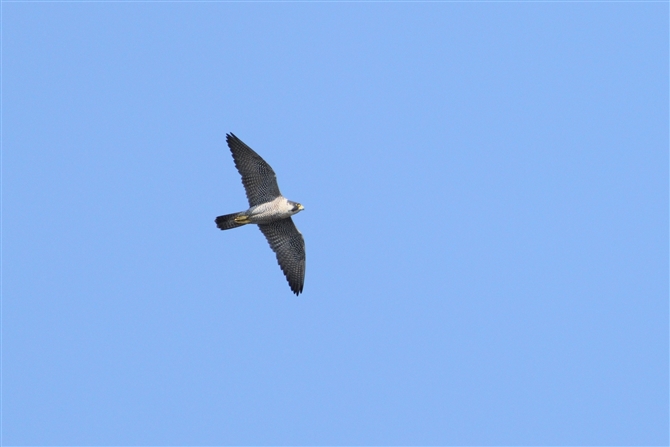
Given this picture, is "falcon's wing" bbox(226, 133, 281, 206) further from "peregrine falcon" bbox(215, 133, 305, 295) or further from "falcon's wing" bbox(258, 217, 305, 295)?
"falcon's wing" bbox(258, 217, 305, 295)

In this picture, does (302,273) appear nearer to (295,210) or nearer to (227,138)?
(295,210)

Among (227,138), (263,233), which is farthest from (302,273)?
(227,138)

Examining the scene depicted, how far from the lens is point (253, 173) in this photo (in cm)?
2402

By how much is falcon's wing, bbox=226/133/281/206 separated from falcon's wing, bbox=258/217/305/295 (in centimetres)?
93

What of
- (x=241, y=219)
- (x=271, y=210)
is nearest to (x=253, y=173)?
(x=271, y=210)

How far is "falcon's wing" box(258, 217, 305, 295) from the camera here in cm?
2497

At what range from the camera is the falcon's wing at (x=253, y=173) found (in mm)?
23891

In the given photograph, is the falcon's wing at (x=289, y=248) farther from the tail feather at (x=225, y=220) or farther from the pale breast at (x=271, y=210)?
the tail feather at (x=225, y=220)

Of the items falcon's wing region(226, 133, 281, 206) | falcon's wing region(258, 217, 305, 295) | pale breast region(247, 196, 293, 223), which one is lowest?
falcon's wing region(258, 217, 305, 295)

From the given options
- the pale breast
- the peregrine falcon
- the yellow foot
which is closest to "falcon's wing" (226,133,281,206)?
the peregrine falcon

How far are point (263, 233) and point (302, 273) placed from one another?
1.37m

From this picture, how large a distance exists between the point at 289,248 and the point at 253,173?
7.37 ft

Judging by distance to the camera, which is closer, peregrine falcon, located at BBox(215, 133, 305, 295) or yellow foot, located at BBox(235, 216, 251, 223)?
peregrine falcon, located at BBox(215, 133, 305, 295)

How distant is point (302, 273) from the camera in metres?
25.4
